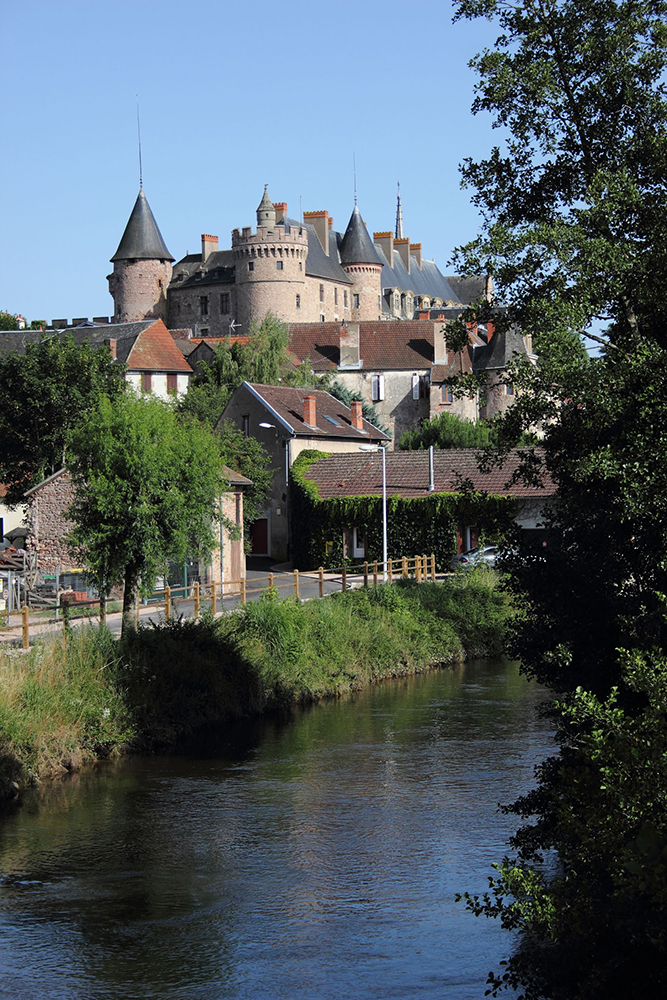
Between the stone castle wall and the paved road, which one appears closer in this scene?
the paved road

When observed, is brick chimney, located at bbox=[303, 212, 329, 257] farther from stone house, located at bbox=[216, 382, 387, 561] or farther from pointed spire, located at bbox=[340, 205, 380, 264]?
stone house, located at bbox=[216, 382, 387, 561]

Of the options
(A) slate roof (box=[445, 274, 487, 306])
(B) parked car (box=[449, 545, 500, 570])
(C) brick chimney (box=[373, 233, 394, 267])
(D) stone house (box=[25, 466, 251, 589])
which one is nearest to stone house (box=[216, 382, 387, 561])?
(B) parked car (box=[449, 545, 500, 570])

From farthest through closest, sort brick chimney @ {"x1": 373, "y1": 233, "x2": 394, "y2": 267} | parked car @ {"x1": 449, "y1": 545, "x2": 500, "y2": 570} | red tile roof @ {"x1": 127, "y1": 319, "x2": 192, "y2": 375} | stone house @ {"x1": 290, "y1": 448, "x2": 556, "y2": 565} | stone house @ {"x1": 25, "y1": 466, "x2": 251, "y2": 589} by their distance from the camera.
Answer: brick chimney @ {"x1": 373, "y1": 233, "x2": 394, "y2": 267} < red tile roof @ {"x1": 127, "y1": 319, "x2": 192, "y2": 375} < stone house @ {"x1": 290, "y1": 448, "x2": 556, "y2": 565} < parked car @ {"x1": 449, "y1": 545, "x2": 500, "y2": 570} < stone house @ {"x1": 25, "y1": 466, "x2": 251, "y2": 589}

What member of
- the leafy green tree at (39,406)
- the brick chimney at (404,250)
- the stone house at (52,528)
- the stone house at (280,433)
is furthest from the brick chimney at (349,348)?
the stone house at (52,528)

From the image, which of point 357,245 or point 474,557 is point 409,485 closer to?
point 474,557

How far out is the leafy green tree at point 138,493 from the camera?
2192 cm

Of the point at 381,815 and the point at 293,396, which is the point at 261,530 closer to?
the point at 293,396

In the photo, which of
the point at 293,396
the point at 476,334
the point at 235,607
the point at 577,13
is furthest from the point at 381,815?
the point at 476,334

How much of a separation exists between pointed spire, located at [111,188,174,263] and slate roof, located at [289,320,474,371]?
77.8ft

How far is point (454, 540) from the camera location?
148 feet

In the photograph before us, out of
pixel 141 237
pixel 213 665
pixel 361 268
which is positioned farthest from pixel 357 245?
pixel 213 665

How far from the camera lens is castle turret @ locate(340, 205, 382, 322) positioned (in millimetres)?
107125

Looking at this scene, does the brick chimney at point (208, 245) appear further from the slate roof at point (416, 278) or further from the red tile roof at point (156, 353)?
the red tile roof at point (156, 353)

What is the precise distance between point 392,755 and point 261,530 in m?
32.6
